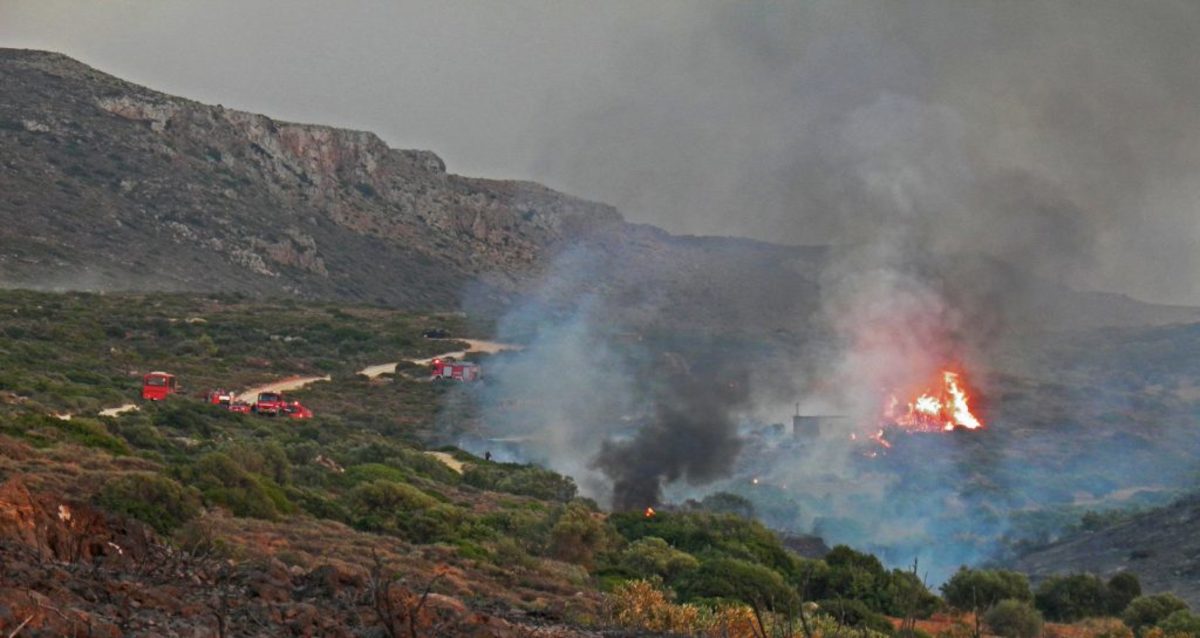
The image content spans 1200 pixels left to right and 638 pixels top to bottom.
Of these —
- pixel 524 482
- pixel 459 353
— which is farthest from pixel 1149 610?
pixel 459 353

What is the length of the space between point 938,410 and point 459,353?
34.2m

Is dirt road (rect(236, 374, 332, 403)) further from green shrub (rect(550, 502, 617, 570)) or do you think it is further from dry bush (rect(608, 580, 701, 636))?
dry bush (rect(608, 580, 701, 636))

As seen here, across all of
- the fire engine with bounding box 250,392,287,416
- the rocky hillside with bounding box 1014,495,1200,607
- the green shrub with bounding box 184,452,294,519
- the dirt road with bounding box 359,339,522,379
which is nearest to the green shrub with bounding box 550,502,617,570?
the green shrub with bounding box 184,452,294,519

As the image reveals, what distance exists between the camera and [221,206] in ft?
434

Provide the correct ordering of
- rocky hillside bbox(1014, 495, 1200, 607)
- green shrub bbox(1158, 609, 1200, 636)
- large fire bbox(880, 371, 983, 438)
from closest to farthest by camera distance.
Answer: green shrub bbox(1158, 609, 1200, 636) < rocky hillside bbox(1014, 495, 1200, 607) < large fire bbox(880, 371, 983, 438)

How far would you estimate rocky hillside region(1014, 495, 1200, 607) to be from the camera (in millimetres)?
44156

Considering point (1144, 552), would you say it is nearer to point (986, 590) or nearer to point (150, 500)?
point (986, 590)

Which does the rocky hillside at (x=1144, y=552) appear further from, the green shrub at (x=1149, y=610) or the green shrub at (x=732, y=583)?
the green shrub at (x=732, y=583)

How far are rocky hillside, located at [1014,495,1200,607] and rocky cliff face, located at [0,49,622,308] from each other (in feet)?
255

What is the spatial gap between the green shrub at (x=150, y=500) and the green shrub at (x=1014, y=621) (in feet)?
59.2

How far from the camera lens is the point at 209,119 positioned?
149 meters

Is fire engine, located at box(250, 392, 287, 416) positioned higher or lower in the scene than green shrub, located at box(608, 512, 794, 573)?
higher

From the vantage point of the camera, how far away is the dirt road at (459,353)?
86.8 metres

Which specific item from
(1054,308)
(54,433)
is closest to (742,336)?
(1054,308)
